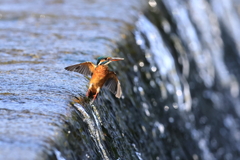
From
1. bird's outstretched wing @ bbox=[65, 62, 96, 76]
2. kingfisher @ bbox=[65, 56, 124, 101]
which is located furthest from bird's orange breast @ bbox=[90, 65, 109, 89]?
bird's outstretched wing @ bbox=[65, 62, 96, 76]

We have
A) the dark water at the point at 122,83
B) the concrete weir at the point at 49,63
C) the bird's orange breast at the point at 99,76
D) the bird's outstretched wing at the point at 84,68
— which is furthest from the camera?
the bird's outstretched wing at the point at 84,68

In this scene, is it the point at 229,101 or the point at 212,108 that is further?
the point at 229,101

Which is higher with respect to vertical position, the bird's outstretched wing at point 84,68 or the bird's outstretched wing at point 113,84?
the bird's outstretched wing at point 84,68

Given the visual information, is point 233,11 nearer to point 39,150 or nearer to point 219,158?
point 219,158

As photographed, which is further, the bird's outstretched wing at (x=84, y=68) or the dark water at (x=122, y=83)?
the bird's outstretched wing at (x=84, y=68)

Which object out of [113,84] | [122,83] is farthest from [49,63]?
[113,84]

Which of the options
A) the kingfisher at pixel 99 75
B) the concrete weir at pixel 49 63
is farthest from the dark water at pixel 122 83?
the kingfisher at pixel 99 75

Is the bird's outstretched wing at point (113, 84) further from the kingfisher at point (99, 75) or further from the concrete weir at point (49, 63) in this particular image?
the concrete weir at point (49, 63)

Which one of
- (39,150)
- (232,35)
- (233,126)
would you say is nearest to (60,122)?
(39,150)
